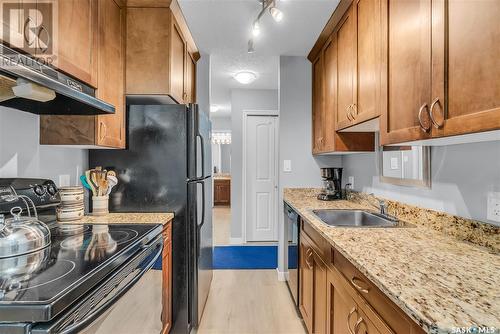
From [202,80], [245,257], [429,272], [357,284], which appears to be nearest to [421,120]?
[429,272]

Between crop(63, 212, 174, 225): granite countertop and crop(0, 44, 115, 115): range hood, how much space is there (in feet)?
2.06

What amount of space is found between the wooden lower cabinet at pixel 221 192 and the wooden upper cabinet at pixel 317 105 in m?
4.97

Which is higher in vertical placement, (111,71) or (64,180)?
(111,71)

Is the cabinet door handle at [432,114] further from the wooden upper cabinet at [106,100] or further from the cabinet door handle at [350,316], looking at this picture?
the wooden upper cabinet at [106,100]

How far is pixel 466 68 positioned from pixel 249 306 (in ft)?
7.62

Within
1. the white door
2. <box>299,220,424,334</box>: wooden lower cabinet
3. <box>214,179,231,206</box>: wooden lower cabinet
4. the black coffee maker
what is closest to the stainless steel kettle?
<box>299,220,424,334</box>: wooden lower cabinet

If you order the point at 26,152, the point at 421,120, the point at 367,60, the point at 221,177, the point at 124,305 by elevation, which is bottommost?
the point at 124,305

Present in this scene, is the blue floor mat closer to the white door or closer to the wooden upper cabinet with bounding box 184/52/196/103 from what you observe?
the white door

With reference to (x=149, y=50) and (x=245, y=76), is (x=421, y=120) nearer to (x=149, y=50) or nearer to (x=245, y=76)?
(x=149, y=50)

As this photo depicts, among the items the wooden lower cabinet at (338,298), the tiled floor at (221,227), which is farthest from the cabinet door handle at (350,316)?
the tiled floor at (221,227)

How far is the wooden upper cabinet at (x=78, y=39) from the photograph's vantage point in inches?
50.6

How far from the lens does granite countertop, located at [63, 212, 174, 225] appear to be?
159 centimetres

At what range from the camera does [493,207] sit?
44.7 inches

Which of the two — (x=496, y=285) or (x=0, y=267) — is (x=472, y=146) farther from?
(x=0, y=267)
